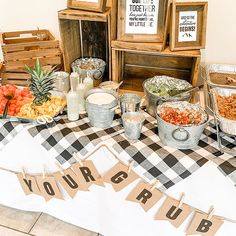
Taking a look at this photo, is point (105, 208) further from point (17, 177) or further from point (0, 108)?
point (0, 108)

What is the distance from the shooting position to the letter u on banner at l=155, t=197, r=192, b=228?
118cm

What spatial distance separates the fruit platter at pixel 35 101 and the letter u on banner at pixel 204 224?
0.81 m

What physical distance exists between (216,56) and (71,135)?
1.06 m

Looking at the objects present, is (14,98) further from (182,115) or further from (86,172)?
(182,115)

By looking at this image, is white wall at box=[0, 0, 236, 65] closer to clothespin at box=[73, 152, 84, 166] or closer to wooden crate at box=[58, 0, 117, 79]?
wooden crate at box=[58, 0, 117, 79]

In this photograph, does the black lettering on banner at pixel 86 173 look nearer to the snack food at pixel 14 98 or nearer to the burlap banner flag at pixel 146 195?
the burlap banner flag at pixel 146 195

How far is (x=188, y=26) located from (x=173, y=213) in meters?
0.92

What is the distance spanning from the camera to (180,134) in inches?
45.3

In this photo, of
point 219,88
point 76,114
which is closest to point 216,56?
point 219,88

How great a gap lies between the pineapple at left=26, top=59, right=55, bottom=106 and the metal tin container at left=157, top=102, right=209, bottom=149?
562 mm

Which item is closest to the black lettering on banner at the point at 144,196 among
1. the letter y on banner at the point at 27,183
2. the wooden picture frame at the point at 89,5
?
the letter y on banner at the point at 27,183

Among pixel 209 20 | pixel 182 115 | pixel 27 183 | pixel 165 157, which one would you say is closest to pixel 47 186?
pixel 27 183

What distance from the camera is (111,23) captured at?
4.82 ft

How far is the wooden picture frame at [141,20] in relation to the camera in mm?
1434
